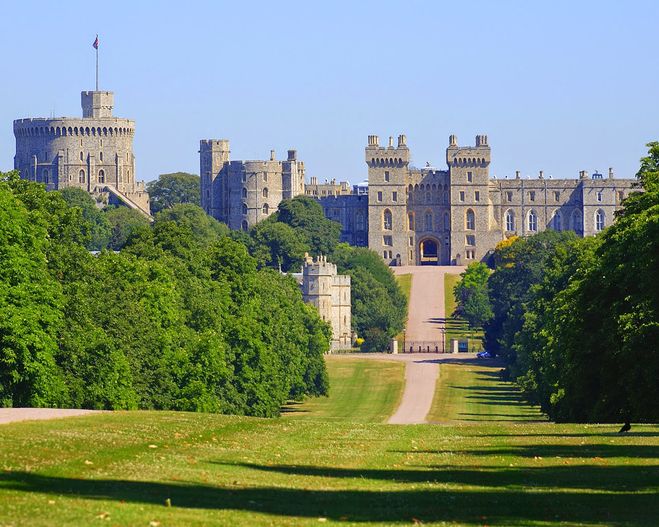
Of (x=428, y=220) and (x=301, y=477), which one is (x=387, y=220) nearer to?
(x=428, y=220)

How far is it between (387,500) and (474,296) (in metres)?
120

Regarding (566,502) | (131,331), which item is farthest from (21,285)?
(566,502)

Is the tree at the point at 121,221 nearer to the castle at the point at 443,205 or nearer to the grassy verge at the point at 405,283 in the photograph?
the castle at the point at 443,205

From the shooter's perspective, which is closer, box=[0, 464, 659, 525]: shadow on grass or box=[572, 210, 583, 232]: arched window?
box=[0, 464, 659, 525]: shadow on grass

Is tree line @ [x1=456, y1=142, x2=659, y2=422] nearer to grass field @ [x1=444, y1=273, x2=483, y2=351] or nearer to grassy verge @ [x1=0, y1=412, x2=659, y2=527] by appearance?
grassy verge @ [x1=0, y1=412, x2=659, y2=527]

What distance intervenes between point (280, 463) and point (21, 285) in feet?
65.9

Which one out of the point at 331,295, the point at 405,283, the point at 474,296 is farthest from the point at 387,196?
the point at 331,295

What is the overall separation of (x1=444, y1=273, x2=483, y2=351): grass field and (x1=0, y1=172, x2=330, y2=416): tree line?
49.5 meters

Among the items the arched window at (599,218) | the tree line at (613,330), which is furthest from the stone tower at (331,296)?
the tree line at (613,330)

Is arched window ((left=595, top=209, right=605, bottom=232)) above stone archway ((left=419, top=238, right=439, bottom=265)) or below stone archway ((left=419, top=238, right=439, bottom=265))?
above

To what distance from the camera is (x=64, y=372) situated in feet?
165

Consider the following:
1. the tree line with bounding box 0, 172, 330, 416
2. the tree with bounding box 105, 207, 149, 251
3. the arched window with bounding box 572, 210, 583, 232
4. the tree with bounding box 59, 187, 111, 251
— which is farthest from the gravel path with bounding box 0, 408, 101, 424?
the arched window with bounding box 572, 210, 583, 232

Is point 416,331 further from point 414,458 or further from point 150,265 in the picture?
point 414,458

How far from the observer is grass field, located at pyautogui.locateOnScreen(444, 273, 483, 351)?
5290 inches
